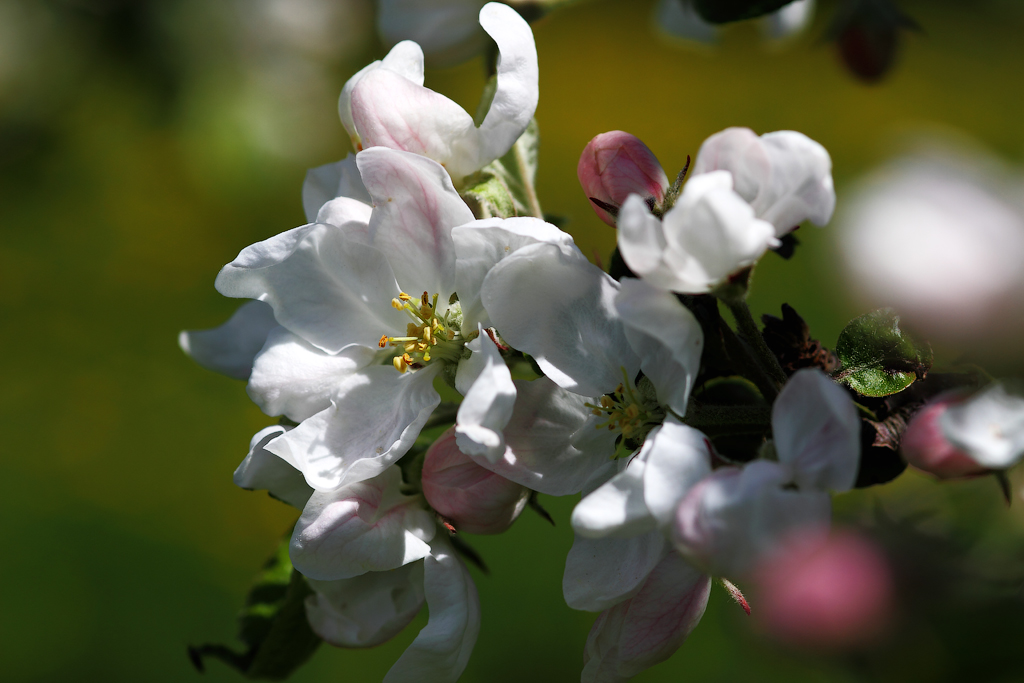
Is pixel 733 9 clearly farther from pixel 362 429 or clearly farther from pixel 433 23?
pixel 362 429

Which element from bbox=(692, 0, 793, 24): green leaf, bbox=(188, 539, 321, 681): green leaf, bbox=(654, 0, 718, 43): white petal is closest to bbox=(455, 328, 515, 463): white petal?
bbox=(188, 539, 321, 681): green leaf

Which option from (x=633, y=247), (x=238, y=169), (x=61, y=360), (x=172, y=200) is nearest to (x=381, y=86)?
(x=633, y=247)

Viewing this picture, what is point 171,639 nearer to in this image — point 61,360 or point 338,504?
point 61,360

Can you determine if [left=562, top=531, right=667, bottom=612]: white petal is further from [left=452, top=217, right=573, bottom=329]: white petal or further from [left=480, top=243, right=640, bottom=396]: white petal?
[left=452, top=217, right=573, bottom=329]: white petal

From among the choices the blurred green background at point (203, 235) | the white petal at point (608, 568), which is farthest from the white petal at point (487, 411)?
the blurred green background at point (203, 235)

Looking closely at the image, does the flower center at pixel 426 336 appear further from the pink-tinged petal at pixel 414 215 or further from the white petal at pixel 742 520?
the white petal at pixel 742 520

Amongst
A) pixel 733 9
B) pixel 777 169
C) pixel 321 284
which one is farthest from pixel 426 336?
pixel 733 9
